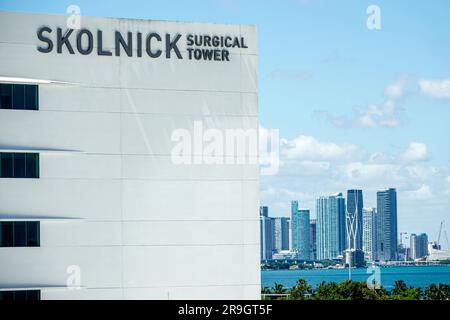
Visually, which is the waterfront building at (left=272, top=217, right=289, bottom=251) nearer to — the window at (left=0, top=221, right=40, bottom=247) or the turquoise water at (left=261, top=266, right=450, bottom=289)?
the turquoise water at (left=261, top=266, right=450, bottom=289)

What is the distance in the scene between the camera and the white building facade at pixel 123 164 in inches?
971

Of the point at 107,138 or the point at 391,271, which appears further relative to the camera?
the point at 391,271

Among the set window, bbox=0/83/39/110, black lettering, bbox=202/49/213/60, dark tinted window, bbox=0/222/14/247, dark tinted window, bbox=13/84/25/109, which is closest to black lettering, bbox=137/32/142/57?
black lettering, bbox=202/49/213/60

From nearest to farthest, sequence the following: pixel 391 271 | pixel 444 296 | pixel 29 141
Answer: pixel 29 141, pixel 444 296, pixel 391 271

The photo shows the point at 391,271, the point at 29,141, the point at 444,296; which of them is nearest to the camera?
the point at 29,141

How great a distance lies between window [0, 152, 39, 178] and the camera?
2462 cm

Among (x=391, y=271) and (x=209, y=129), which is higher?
(x=209, y=129)

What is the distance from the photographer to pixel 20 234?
24672mm

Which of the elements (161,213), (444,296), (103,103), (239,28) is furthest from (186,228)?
(444,296)

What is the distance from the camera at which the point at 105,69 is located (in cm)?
2533

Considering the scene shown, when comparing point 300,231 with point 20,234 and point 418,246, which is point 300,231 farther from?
point 20,234

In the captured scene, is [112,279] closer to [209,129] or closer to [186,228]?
[186,228]

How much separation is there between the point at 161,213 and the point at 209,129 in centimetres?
305

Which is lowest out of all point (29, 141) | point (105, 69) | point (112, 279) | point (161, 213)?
point (112, 279)
